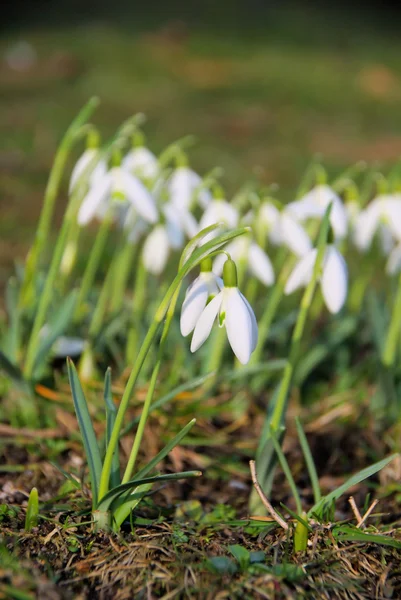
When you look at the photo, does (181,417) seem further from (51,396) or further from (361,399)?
(361,399)

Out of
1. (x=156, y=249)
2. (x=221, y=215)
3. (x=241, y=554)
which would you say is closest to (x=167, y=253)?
(x=156, y=249)

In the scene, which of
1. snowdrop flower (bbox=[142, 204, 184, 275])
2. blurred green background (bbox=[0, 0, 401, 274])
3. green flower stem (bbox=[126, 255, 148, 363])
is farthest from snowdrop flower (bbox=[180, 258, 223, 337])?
blurred green background (bbox=[0, 0, 401, 274])

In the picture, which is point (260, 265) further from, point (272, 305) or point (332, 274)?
point (332, 274)

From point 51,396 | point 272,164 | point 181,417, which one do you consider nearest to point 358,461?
point 181,417

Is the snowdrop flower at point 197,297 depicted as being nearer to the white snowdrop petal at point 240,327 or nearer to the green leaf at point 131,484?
the white snowdrop petal at point 240,327

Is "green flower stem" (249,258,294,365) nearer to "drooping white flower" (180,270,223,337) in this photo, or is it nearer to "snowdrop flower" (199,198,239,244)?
"snowdrop flower" (199,198,239,244)

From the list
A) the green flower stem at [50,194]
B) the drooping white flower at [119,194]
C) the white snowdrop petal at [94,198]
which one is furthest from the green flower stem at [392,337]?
the green flower stem at [50,194]
